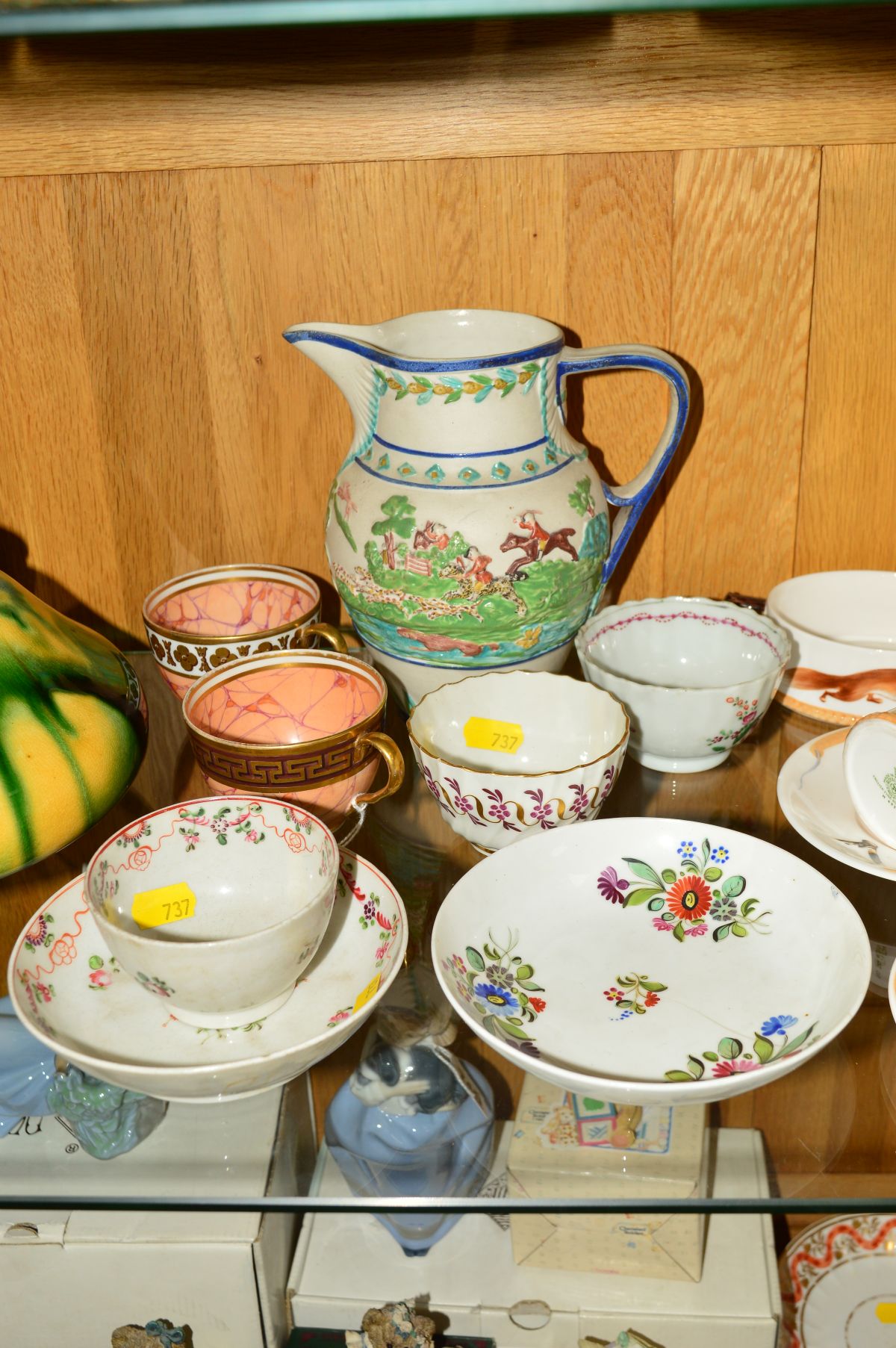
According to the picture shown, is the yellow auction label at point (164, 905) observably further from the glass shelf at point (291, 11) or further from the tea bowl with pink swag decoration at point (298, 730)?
the glass shelf at point (291, 11)

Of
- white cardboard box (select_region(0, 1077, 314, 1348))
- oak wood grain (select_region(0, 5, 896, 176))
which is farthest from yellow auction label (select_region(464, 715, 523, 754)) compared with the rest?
oak wood grain (select_region(0, 5, 896, 176))

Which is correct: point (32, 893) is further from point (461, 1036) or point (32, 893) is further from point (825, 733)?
point (825, 733)

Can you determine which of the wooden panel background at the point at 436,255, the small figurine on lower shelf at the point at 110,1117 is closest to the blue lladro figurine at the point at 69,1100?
the small figurine on lower shelf at the point at 110,1117

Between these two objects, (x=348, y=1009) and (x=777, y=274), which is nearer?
(x=348, y=1009)

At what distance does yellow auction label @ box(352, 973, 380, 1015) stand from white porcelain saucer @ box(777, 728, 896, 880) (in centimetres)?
21

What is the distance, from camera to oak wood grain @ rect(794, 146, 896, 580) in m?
0.63

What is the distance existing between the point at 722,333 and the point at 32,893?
1.56ft

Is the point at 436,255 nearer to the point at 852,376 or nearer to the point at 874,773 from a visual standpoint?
the point at 852,376

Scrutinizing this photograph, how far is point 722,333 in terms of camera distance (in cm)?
66

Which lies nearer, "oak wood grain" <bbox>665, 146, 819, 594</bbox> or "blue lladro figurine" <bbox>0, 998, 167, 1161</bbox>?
"blue lladro figurine" <bbox>0, 998, 167, 1161</bbox>

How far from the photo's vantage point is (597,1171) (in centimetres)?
44

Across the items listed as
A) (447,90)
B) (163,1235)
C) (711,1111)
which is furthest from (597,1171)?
(447,90)

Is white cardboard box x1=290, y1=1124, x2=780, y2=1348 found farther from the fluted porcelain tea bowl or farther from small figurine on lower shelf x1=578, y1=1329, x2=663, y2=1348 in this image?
the fluted porcelain tea bowl

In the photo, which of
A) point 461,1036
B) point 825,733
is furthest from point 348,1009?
point 825,733
